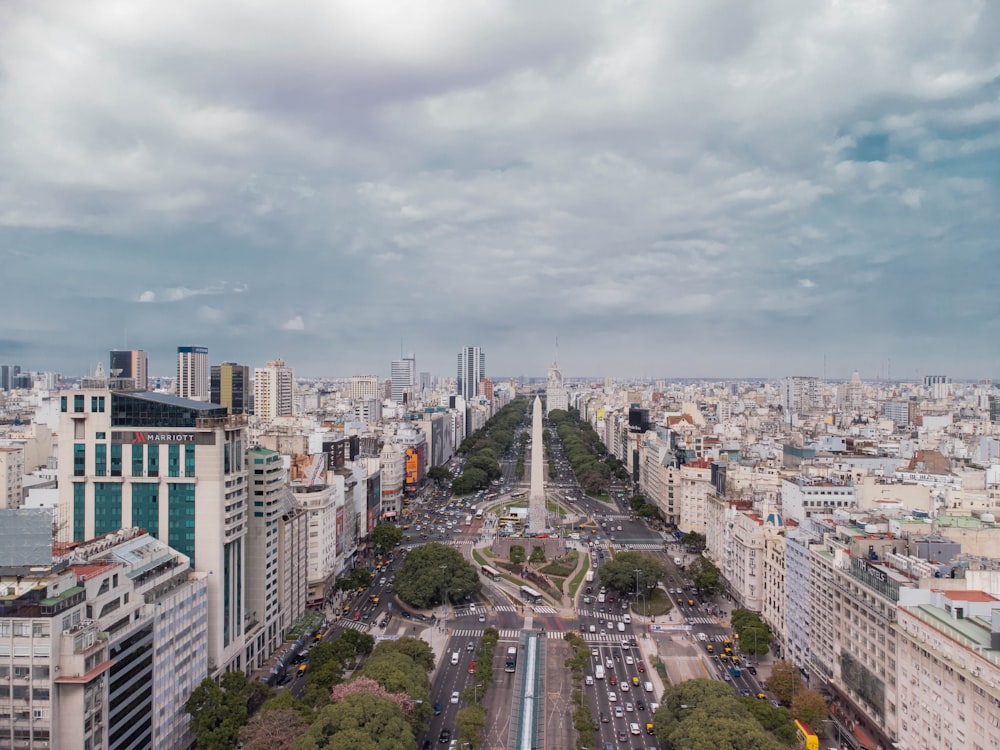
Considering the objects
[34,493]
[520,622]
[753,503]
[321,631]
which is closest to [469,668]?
[520,622]

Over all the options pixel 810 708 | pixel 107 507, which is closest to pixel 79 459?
pixel 107 507

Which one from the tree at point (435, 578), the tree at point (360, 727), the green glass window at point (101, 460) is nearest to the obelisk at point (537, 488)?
the tree at point (435, 578)

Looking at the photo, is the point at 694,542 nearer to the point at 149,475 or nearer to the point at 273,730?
the point at 273,730

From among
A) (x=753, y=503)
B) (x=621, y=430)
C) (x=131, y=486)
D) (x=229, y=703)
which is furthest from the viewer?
(x=621, y=430)

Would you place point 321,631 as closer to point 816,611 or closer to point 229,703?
point 229,703

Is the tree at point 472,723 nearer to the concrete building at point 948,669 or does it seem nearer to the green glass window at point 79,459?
the concrete building at point 948,669

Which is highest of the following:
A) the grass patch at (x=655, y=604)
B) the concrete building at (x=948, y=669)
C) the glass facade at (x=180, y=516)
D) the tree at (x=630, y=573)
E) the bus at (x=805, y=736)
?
the glass facade at (x=180, y=516)
